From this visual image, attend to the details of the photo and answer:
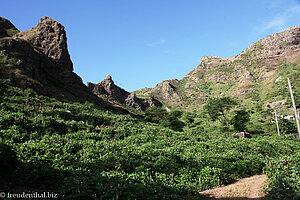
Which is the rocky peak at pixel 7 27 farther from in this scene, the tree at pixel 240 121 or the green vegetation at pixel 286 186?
the tree at pixel 240 121

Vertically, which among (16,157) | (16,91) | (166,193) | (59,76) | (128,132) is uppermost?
(59,76)

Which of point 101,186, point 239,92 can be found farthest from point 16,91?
point 239,92

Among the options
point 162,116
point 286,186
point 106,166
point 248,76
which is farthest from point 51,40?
point 248,76

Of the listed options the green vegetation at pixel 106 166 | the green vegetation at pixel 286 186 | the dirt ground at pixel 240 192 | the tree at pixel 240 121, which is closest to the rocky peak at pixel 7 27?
the green vegetation at pixel 106 166

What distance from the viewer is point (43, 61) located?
132 ft

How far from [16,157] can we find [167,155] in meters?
8.01

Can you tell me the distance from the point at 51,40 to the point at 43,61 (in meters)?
10.6

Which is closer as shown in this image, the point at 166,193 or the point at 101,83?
the point at 166,193

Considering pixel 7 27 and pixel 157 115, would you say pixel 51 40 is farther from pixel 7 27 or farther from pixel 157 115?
pixel 157 115

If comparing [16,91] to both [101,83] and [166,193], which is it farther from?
[101,83]

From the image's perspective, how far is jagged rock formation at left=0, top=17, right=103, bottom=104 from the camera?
96.5 feet

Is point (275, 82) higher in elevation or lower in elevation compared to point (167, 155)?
higher

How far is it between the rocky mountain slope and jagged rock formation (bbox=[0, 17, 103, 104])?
61588mm

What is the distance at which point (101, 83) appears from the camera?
8281 cm
